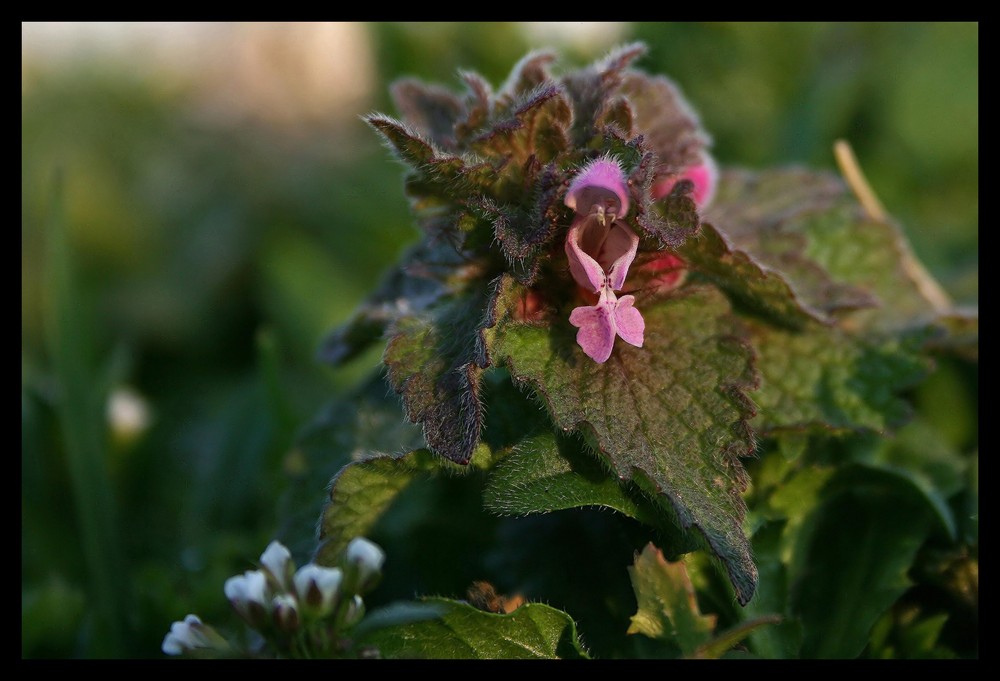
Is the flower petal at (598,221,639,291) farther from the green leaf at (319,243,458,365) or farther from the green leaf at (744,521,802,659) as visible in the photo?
the green leaf at (744,521,802,659)

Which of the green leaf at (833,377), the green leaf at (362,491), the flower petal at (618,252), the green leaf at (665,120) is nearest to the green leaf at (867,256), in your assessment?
the green leaf at (833,377)

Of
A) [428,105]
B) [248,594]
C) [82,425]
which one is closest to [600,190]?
[428,105]

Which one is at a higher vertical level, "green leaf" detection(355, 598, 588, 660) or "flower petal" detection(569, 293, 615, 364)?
"flower petal" detection(569, 293, 615, 364)

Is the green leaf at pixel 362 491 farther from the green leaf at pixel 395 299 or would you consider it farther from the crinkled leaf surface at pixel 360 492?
the green leaf at pixel 395 299

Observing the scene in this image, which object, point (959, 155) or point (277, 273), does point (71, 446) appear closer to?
point (277, 273)

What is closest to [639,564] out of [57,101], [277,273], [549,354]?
[549,354]

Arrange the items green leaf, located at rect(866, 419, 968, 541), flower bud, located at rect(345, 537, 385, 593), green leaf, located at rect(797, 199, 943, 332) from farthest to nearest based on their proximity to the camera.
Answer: green leaf, located at rect(797, 199, 943, 332), green leaf, located at rect(866, 419, 968, 541), flower bud, located at rect(345, 537, 385, 593)

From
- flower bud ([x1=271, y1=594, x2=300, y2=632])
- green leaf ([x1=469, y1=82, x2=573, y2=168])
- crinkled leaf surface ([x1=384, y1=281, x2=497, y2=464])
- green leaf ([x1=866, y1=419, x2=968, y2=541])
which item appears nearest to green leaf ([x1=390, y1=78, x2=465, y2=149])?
green leaf ([x1=469, y1=82, x2=573, y2=168])
